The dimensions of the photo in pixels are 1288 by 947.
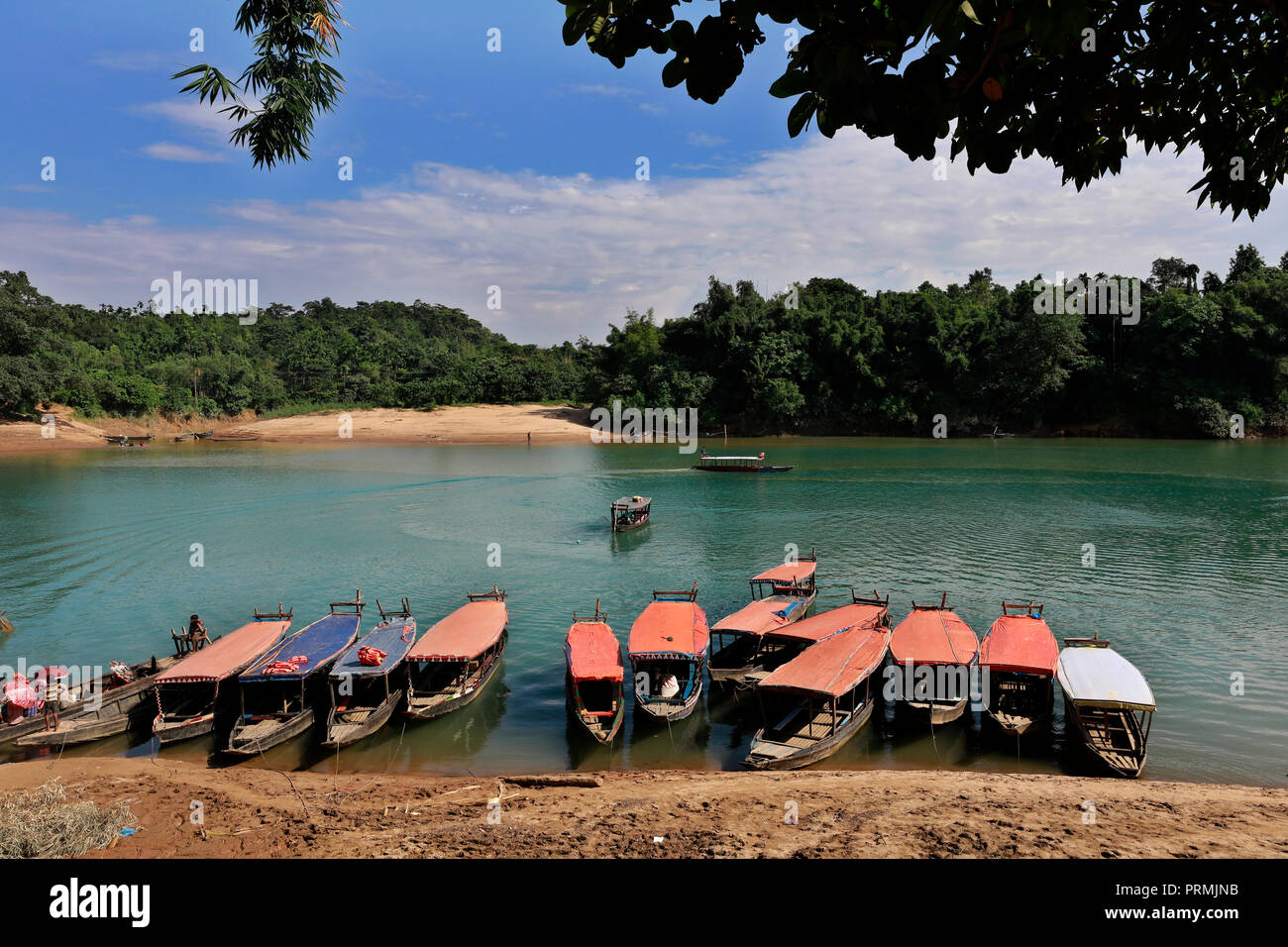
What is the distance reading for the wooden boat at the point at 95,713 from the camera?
1349 cm

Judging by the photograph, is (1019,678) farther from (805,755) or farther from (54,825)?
(54,825)

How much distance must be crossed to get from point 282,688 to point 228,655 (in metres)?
1.67

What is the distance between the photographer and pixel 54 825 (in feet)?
26.9

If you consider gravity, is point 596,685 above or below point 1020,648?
below

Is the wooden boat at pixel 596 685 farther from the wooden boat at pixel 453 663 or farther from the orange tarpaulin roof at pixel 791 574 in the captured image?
the orange tarpaulin roof at pixel 791 574

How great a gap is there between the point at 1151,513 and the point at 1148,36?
33771mm

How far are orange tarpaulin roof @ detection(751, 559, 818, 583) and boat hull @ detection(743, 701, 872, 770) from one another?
7.17 metres

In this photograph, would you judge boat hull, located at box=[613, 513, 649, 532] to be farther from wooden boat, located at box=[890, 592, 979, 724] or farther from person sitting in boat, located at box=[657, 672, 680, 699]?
wooden boat, located at box=[890, 592, 979, 724]

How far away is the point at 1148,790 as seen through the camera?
10555mm

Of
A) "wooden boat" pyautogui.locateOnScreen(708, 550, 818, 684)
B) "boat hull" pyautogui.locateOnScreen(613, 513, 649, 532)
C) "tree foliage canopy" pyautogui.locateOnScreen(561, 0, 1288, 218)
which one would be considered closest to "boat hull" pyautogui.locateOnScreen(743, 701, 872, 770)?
"wooden boat" pyautogui.locateOnScreen(708, 550, 818, 684)

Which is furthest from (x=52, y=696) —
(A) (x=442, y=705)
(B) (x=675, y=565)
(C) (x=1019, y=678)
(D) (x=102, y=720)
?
(C) (x=1019, y=678)

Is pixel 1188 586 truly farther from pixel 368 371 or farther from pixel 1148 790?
pixel 368 371

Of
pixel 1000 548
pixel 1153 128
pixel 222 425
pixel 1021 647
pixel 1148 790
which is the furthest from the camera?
pixel 222 425
